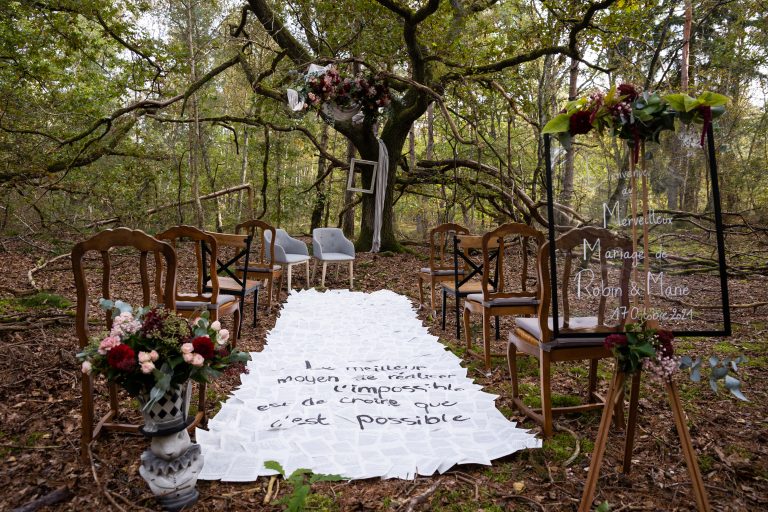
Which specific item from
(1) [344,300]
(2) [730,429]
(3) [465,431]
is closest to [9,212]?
(1) [344,300]

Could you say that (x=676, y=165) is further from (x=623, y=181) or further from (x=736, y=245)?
(x=736, y=245)

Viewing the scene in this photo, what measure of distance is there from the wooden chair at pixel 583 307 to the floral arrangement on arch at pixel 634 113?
0.51 metres

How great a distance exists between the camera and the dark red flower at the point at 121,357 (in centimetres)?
167

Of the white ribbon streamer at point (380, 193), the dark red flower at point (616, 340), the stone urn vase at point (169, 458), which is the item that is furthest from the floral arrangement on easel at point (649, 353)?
the white ribbon streamer at point (380, 193)

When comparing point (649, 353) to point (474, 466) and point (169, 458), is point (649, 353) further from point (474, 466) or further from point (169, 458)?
point (169, 458)

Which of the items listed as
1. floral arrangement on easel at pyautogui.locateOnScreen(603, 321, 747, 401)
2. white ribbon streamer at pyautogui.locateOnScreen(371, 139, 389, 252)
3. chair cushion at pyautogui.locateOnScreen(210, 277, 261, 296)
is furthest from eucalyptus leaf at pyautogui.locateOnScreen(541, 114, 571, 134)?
white ribbon streamer at pyautogui.locateOnScreen(371, 139, 389, 252)

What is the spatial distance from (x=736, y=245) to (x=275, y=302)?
6.44m

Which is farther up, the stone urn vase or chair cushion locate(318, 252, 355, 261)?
chair cushion locate(318, 252, 355, 261)

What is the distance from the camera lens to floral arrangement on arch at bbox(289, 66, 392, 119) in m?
6.48

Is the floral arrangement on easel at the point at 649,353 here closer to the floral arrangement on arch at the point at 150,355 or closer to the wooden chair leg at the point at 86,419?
the floral arrangement on arch at the point at 150,355

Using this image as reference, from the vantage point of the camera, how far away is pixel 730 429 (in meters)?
2.48

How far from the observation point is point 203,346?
183 centimetres

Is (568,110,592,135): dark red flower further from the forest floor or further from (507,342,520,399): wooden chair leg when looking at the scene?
the forest floor

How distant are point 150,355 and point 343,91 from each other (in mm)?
5808
